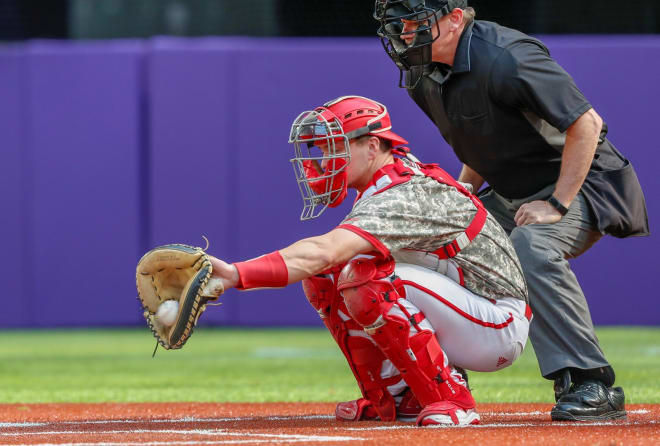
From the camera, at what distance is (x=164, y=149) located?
1090cm

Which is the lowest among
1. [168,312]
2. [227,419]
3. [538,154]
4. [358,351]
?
[227,419]

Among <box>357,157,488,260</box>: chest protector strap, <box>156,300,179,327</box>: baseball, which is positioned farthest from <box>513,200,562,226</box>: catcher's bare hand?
<box>156,300,179,327</box>: baseball

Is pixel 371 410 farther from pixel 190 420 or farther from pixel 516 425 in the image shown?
pixel 190 420

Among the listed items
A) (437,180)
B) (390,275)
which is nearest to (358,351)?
(390,275)

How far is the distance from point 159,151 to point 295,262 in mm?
7746

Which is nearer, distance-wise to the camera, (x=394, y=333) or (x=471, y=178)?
(x=394, y=333)

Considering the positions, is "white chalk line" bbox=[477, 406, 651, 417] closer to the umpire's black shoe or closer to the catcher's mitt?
the umpire's black shoe

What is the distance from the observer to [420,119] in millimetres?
10688

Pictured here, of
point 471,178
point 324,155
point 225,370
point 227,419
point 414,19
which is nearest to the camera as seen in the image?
point 324,155

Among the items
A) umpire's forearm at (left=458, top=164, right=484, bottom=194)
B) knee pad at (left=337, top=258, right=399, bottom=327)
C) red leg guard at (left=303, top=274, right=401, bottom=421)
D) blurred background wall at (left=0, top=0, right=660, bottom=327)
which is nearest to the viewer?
knee pad at (left=337, top=258, right=399, bottom=327)

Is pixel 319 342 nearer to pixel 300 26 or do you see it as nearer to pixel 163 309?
pixel 300 26

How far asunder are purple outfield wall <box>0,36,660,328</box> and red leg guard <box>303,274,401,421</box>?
6703 millimetres

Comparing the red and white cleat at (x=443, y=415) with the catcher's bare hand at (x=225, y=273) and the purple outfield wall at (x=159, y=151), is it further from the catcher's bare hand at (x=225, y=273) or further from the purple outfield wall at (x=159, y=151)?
the purple outfield wall at (x=159, y=151)

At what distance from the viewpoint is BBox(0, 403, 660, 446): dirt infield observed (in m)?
3.28
